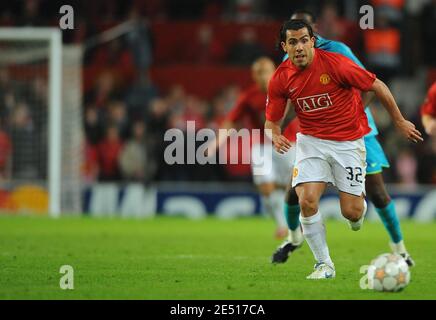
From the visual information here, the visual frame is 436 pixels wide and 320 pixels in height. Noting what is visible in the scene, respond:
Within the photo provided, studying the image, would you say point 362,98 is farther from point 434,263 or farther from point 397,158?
point 397,158

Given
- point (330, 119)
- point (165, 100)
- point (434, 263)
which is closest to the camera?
point (330, 119)

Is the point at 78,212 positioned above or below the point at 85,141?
below

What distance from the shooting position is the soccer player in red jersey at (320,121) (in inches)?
334

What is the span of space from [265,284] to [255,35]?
14.3 meters

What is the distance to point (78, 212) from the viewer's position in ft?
63.3

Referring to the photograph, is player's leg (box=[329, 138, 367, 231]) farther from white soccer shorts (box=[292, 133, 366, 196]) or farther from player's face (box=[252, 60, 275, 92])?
player's face (box=[252, 60, 275, 92])

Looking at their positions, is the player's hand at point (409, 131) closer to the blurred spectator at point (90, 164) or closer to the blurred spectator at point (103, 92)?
the blurred spectator at point (90, 164)

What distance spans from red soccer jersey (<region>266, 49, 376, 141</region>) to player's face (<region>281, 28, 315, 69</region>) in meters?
0.12

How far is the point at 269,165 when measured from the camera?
14.2 meters

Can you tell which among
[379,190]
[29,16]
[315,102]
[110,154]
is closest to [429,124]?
[379,190]

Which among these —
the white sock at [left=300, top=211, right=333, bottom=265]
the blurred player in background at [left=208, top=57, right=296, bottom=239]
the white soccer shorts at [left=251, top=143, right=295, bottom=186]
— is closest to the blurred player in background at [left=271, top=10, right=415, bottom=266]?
the white sock at [left=300, top=211, right=333, bottom=265]

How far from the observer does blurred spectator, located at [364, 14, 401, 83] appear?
21047mm
